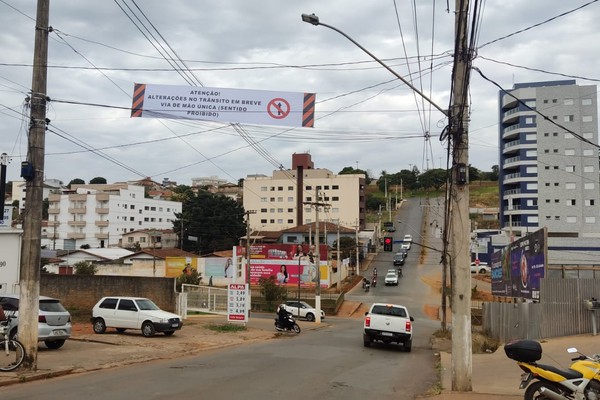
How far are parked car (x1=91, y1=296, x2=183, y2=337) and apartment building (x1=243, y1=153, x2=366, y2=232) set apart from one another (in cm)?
8269

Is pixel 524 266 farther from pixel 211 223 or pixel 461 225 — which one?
pixel 211 223

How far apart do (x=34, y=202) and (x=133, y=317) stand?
11.4 metres

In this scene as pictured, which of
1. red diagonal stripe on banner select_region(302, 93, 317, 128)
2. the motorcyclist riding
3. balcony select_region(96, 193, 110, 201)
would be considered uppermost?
balcony select_region(96, 193, 110, 201)

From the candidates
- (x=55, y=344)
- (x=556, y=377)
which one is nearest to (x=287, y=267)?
(x=55, y=344)

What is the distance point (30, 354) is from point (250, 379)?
4.88 metres

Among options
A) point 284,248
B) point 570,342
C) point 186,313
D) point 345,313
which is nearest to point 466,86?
point 570,342

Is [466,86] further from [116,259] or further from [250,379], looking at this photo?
[116,259]

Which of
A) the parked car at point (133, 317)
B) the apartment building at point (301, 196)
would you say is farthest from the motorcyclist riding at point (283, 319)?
the apartment building at point (301, 196)

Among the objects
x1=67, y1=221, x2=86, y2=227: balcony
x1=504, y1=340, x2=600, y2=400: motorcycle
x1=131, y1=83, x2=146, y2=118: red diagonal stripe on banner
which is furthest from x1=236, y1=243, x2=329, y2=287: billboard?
x1=504, y1=340, x2=600, y2=400: motorcycle

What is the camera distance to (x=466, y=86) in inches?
429

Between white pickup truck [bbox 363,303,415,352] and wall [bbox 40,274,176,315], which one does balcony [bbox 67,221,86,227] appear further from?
white pickup truck [bbox 363,303,415,352]

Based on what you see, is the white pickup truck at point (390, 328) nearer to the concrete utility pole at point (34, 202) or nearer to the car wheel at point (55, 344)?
the car wheel at point (55, 344)

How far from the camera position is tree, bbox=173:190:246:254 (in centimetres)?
9000

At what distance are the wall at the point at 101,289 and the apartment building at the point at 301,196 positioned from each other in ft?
232
